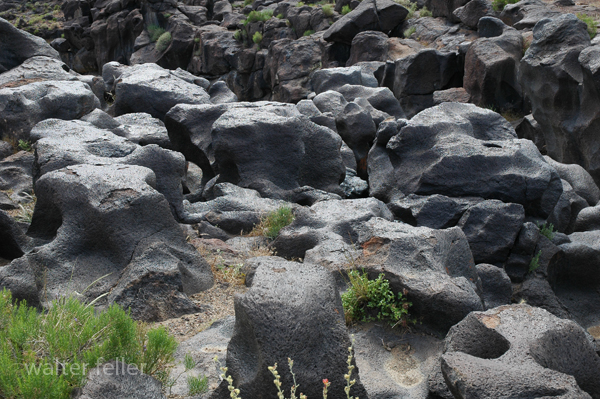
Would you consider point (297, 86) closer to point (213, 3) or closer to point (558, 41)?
point (558, 41)

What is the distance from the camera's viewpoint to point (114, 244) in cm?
541

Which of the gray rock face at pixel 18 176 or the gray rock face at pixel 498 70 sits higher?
the gray rock face at pixel 18 176

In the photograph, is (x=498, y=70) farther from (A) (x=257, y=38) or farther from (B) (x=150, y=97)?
(A) (x=257, y=38)

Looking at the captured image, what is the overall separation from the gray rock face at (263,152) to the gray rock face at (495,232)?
3110 mm

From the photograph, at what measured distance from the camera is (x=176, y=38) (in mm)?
36188

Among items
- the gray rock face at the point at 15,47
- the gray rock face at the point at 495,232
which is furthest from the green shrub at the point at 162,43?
the gray rock face at the point at 495,232

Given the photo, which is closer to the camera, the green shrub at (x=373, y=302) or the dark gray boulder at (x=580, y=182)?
the green shrub at (x=373, y=302)

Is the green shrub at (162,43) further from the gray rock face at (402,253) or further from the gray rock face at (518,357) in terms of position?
the gray rock face at (518,357)

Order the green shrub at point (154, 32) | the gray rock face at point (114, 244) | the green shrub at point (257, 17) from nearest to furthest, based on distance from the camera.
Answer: the gray rock face at point (114, 244) < the green shrub at point (257, 17) < the green shrub at point (154, 32)

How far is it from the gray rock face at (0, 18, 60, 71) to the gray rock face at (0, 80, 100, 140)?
3.40m

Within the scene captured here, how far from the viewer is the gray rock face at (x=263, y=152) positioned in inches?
369

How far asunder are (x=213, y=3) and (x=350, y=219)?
38.9 meters

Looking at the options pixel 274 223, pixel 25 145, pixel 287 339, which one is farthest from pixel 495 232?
pixel 25 145

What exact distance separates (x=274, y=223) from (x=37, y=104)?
5.86 m
